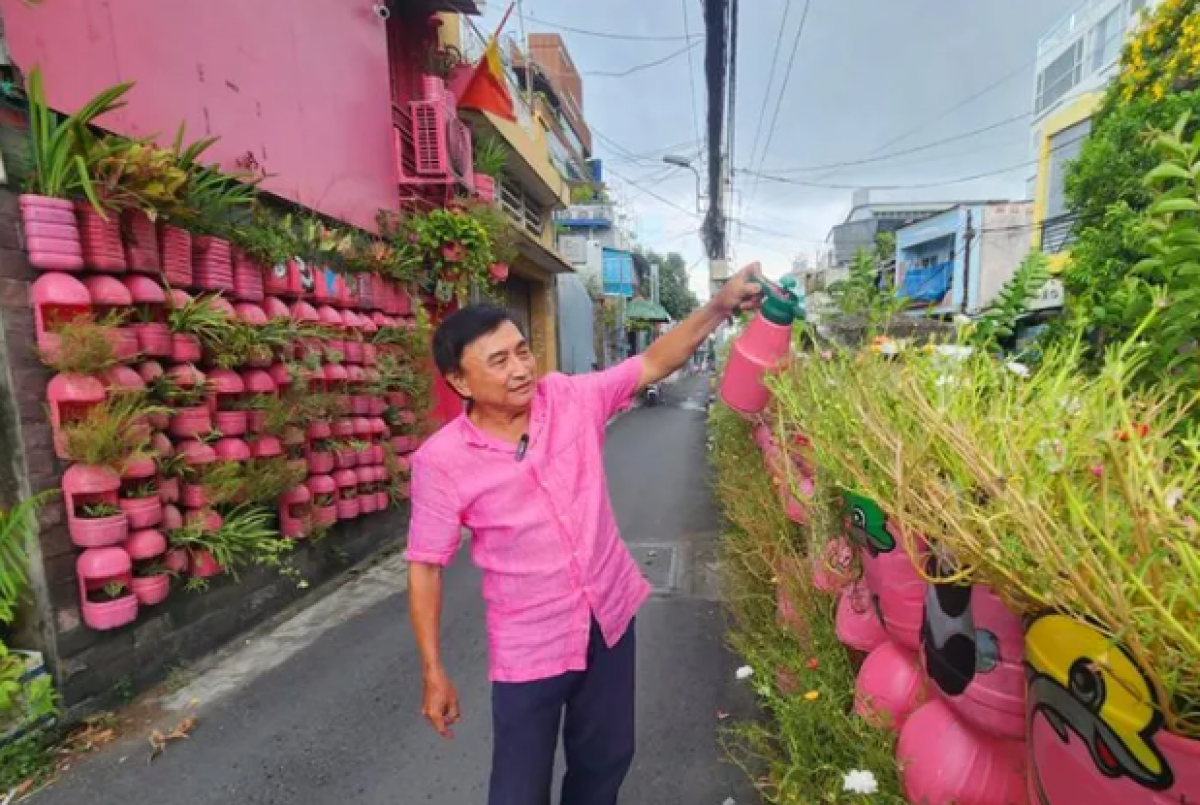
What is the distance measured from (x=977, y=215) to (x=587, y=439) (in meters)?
19.6

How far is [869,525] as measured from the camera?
1.45 metres

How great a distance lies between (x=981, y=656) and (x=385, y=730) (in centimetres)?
242

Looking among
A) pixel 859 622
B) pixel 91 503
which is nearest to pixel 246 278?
pixel 91 503

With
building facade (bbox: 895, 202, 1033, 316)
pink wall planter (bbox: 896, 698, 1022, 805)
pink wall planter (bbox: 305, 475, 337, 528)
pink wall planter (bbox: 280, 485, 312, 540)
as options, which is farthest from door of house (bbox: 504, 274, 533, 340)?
building facade (bbox: 895, 202, 1033, 316)

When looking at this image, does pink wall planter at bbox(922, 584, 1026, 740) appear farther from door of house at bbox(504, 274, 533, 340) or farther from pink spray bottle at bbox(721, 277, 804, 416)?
door of house at bbox(504, 274, 533, 340)

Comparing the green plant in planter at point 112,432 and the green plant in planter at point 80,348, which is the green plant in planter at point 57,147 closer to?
the green plant in planter at point 80,348

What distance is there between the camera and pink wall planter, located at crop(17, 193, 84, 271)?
7.50 feet

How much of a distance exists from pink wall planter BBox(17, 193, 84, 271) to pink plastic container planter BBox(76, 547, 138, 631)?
1.19 metres

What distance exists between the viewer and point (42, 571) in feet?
7.70

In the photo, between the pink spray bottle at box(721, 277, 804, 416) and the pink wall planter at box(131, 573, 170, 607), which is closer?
the pink spray bottle at box(721, 277, 804, 416)

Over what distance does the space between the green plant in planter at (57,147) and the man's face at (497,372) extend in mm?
1940

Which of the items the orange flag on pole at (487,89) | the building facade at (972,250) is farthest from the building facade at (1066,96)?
the orange flag on pole at (487,89)

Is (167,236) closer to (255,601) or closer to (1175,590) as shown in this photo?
(255,601)

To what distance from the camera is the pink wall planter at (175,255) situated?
276 centimetres
